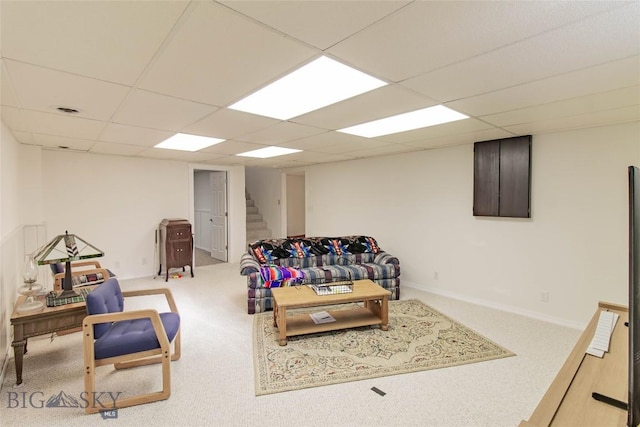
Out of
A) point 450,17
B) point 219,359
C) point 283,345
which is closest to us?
point 450,17

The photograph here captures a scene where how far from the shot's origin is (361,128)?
324 centimetres

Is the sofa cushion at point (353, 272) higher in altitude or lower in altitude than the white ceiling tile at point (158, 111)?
lower

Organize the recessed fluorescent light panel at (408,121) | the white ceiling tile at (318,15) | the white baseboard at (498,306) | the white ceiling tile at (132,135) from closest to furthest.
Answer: the white ceiling tile at (318,15) < the recessed fluorescent light panel at (408,121) < the white ceiling tile at (132,135) < the white baseboard at (498,306)

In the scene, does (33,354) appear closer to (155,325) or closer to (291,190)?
(155,325)

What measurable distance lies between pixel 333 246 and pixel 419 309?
4.89 feet

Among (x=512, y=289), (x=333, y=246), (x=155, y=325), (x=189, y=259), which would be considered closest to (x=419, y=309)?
(x=512, y=289)

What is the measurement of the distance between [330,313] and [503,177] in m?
2.69

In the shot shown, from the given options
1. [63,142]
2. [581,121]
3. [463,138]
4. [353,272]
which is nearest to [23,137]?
[63,142]

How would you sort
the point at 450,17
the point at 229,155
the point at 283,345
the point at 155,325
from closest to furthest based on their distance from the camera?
the point at 450,17, the point at 155,325, the point at 283,345, the point at 229,155

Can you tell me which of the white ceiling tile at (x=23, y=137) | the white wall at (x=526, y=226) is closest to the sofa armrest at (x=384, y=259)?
the white wall at (x=526, y=226)

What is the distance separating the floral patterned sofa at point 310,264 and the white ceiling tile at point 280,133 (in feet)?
4.85

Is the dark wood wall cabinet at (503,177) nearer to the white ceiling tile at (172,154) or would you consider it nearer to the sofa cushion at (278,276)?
the sofa cushion at (278,276)

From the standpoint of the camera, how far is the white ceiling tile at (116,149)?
163 inches

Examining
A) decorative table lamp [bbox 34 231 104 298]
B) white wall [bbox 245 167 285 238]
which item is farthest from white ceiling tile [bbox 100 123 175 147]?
white wall [bbox 245 167 285 238]
